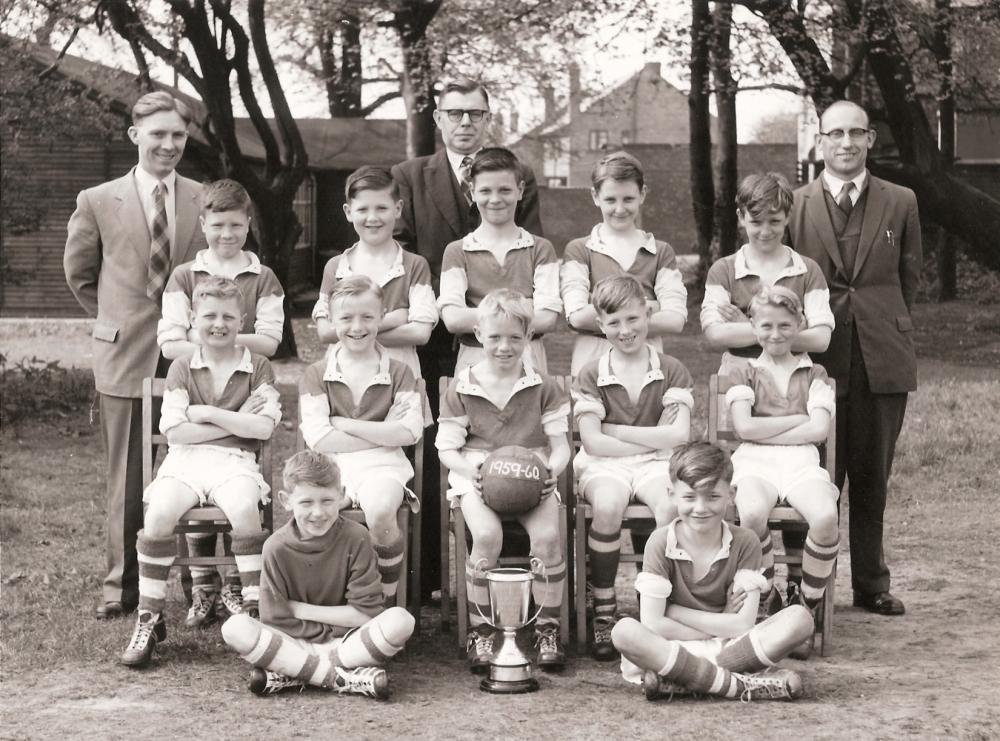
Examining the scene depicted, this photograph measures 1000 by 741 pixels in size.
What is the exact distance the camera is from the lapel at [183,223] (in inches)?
243

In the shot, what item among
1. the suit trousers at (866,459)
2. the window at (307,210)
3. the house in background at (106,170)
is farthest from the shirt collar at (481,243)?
the window at (307,210)

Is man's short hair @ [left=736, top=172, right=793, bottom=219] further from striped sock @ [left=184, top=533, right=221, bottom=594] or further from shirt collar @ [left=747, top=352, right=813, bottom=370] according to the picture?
striped sock @ [left=184, top=533, right=221, bottom=594]

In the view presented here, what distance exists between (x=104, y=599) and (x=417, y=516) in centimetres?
151

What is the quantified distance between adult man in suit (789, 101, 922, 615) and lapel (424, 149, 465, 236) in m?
1.47

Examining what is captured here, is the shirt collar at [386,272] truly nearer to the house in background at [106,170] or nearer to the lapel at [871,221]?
the lapel at [871,221]

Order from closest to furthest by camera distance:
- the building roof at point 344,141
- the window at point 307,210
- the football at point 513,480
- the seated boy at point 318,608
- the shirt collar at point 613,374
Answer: the seated boy at point 318,608
the football at point 513,480
the shirt collar at point 613,374
the building roof at point 344,141
the window at point 307,210

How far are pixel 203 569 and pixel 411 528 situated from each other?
0.95 m

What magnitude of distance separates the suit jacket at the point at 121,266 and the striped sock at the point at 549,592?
198 centimetres

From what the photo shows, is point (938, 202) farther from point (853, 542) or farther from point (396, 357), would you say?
point (396, 357)

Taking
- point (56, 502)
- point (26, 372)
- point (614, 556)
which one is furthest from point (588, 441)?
point (26, 372)

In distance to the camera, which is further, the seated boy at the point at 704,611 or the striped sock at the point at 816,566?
the striped sock at the point at 816,566

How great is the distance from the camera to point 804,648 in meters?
5.50

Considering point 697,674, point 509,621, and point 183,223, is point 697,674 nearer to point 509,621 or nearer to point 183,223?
point 509,621

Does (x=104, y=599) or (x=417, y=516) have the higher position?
(x=417, y=516)
